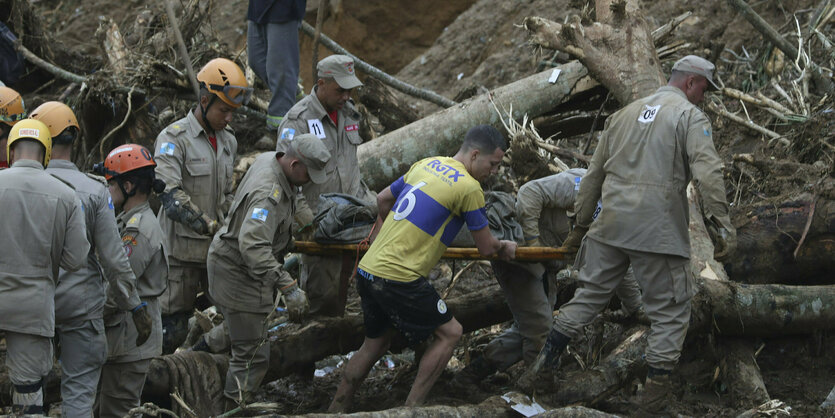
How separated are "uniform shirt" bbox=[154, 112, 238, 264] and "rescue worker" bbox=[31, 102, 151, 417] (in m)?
0.96

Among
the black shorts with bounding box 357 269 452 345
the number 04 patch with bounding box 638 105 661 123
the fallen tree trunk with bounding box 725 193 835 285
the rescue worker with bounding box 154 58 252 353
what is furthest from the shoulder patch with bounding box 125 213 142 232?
the fallen tree trunk with bounding box 725 193 835 285

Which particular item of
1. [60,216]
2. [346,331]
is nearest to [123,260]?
[60,216]

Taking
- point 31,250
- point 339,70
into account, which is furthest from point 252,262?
point 339,70

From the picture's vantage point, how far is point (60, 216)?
4039mm

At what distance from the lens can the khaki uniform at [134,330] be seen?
4539 mm

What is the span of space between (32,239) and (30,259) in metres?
0.10

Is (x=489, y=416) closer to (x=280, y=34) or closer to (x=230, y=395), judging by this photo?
(x=230, y=395)

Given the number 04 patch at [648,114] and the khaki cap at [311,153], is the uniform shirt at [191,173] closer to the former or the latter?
the khaki cap at [311,153]

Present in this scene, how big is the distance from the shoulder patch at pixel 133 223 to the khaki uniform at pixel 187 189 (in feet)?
2.35

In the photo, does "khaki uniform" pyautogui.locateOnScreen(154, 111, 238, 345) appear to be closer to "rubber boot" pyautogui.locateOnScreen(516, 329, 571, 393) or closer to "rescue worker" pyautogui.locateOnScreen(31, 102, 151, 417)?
"rescue worker" pyautogui.locateOnScreen(31, 102, 151, 417)

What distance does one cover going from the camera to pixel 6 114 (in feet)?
17.6

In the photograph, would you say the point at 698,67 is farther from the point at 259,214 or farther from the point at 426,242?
the point at 259,214

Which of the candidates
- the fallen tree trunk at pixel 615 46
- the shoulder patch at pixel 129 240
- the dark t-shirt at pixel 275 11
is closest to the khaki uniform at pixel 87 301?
the shoulder patch at pixel 129 240

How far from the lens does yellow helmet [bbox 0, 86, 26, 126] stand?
5.36 metres
